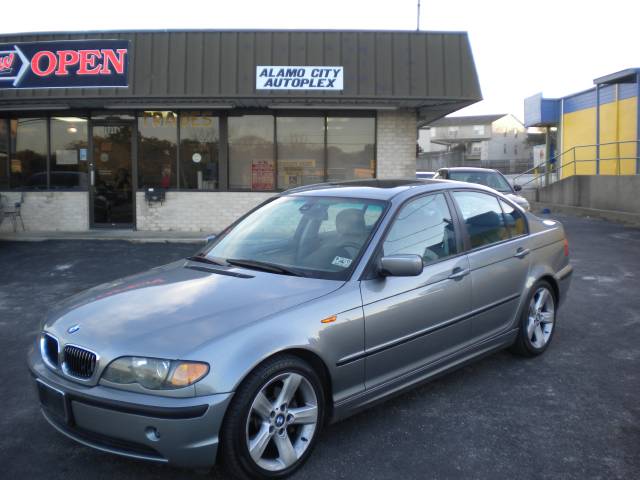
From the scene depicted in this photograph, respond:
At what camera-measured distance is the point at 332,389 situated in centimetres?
361

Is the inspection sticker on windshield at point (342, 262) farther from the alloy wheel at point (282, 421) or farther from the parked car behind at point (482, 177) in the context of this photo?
the parked car behind at point (482, 177)

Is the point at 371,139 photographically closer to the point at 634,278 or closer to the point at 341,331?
the point at 634,278

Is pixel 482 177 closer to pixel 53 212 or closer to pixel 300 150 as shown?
pixel 300 150

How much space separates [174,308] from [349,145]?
11.5 metres

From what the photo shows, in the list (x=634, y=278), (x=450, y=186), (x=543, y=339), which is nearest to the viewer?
(x=450, y=186)

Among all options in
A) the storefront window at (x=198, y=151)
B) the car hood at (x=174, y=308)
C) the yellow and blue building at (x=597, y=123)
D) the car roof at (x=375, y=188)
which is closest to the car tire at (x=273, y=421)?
the car hood at (x=174, y=308)

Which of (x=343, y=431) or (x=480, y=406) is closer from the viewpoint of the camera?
(x=343, y=431)

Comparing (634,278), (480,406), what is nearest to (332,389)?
(480,406)

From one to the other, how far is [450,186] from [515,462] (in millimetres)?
2136

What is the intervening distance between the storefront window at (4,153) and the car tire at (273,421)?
13.8 metres

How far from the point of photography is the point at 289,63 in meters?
13.2

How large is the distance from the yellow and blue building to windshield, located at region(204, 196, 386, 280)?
1591 centimetres

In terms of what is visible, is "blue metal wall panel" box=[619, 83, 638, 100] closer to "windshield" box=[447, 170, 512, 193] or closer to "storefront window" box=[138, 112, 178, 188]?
"windshield" box=[447, 170, 512, 193]

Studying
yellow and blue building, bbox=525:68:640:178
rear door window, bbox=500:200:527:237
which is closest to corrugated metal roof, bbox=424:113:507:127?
yellow and blue building, bbox=525:68:640:178
